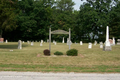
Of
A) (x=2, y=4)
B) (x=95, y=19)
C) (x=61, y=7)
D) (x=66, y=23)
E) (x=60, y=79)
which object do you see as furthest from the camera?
(x=61, y=7)

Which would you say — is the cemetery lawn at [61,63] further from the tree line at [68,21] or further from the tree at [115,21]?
the tree at [115,21]

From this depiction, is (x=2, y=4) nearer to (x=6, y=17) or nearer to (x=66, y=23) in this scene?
(x=6, y=17)

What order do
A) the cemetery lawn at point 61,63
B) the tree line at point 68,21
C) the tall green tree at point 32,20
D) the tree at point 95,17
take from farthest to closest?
1. the tall green tree at point 32,20
2. the tree line at point 68,21
3. the tree at point 95,17
4. the cemetery lawn at point 61,63

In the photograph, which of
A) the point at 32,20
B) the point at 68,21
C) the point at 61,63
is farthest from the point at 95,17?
the point at 61,63

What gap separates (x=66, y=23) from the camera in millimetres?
51000

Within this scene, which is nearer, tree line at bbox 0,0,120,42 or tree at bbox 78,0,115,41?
tree at bbox 78,0,115,41

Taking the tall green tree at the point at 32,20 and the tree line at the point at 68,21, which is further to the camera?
the tall green tree at the point at 32,20

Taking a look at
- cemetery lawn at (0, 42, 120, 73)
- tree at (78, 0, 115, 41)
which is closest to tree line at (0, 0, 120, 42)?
tree at (78, 0, 115, 41)

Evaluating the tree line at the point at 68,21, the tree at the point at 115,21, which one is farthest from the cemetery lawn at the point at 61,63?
the tree at the point at 115,21

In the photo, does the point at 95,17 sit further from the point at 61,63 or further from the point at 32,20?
the point at 61,63

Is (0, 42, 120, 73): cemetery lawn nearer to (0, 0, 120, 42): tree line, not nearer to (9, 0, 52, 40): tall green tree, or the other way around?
(0, 0, 120, 42): tree line

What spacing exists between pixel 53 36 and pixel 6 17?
3061 centimetres

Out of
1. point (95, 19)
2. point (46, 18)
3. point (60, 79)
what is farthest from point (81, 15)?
point (60, 79)

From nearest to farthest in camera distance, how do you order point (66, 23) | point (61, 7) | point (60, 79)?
point (60, 79)
point (66, 23)
point (61, 7)
